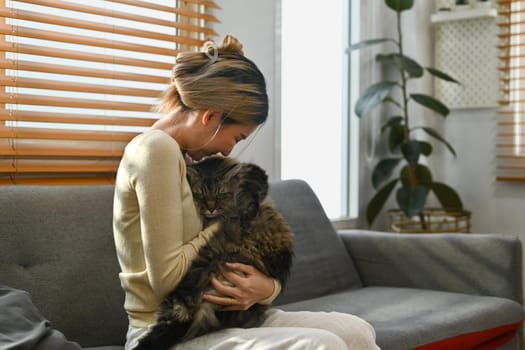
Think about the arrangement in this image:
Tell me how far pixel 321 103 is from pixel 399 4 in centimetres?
68

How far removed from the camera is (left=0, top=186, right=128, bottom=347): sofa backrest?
6.04 feet

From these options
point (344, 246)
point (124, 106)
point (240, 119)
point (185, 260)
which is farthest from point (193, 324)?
point (344, 246)

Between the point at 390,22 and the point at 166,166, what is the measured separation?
9.54 ft

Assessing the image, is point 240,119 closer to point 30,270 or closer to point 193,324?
point 193,324

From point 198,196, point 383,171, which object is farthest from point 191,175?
point 383,171

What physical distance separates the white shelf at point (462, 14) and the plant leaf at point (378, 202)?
0.99m

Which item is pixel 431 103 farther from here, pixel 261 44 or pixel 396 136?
pixel 261 44

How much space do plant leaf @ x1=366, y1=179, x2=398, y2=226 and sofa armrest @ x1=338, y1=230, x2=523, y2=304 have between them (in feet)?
2.89

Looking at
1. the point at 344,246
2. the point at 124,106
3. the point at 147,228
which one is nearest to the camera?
the point at 147,228

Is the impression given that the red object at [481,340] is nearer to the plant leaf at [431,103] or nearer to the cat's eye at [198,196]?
the cat's eye at [198,196]

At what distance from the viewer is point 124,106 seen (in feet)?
8.07

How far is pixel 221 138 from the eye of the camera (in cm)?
165

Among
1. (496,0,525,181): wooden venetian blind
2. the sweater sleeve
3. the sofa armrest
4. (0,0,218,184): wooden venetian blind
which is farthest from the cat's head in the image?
(496,0,525,181): wooden venetian blind

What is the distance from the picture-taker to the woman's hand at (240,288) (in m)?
1.54
